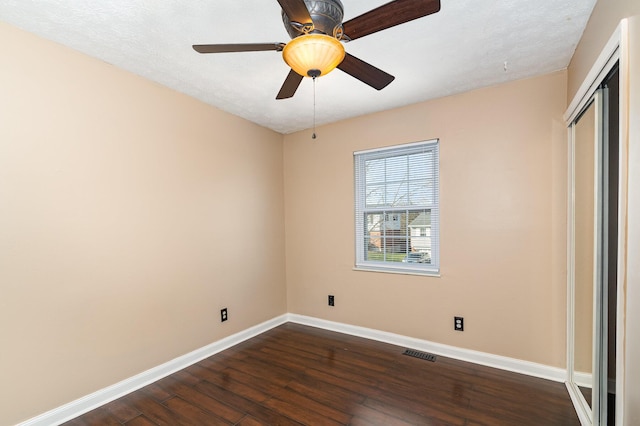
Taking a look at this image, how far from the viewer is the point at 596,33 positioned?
1648 mm

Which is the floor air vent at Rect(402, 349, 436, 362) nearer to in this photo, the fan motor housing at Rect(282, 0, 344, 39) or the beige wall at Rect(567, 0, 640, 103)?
the beige wall at Rect(567, 0, 640, 103)

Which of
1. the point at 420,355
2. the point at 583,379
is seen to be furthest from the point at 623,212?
the point at 420,355

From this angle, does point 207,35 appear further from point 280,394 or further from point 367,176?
point 280,394

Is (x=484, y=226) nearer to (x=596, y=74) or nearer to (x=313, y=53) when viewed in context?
(x=596, y=74)

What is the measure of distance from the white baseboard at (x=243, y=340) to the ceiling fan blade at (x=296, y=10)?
9.10 ft

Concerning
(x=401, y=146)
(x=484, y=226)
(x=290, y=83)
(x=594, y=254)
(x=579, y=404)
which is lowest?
(x=579, y=404)

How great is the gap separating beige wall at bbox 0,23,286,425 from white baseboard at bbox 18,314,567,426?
0.06 meters

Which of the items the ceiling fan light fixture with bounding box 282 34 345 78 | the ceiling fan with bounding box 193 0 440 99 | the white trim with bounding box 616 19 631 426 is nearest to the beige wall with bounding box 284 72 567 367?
the white trim with bounding box 616 19 631 426

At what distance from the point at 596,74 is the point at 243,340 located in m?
3.64

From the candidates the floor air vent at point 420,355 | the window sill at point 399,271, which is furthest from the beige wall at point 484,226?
the floor air vent at point 420,355

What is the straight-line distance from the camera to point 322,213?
374cm

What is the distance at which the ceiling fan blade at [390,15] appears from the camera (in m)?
1.22

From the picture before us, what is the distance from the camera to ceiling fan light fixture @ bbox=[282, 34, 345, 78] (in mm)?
1254

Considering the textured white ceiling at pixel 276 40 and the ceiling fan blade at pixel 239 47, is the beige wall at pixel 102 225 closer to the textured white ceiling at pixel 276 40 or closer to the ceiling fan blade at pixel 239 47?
the textured white ceiling at pixel 276 40
